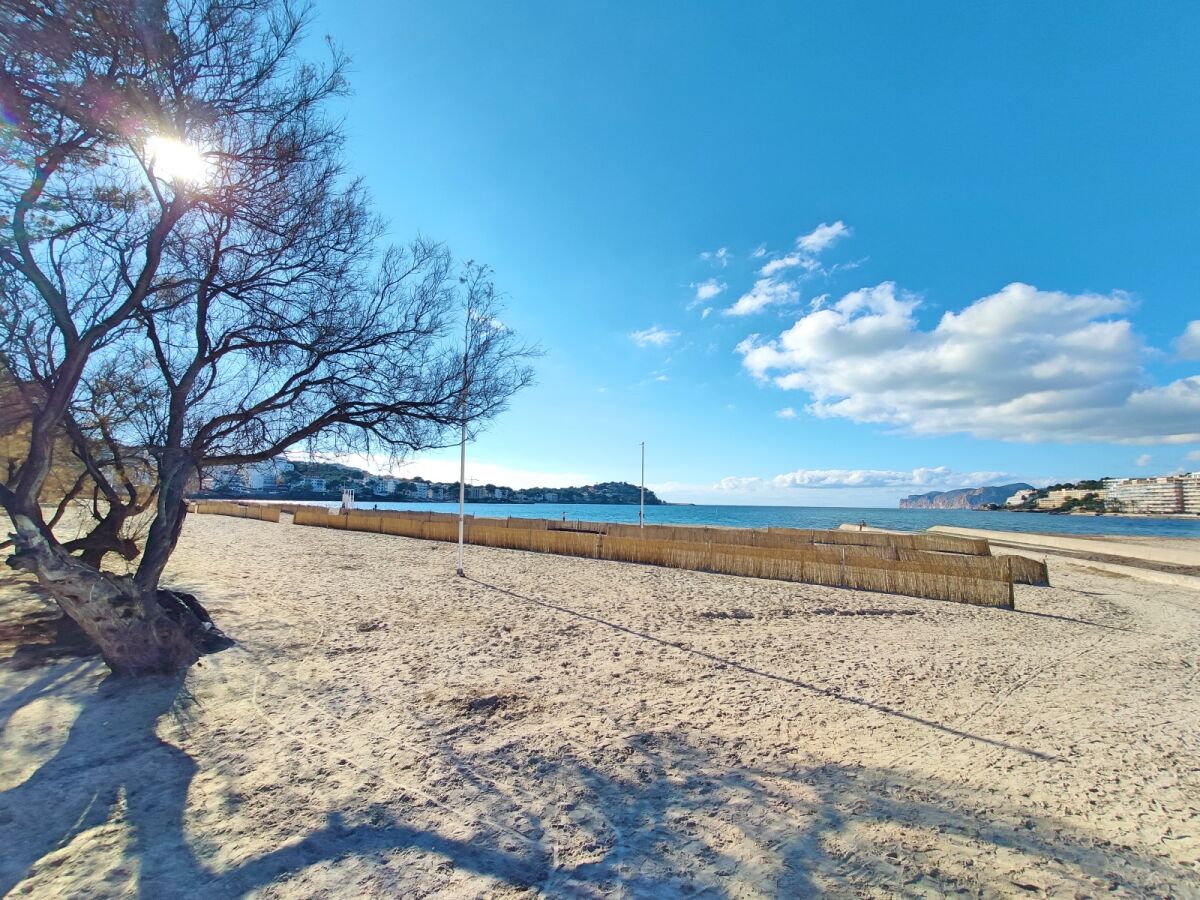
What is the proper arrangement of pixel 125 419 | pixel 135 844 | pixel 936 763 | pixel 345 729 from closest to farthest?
pixel 135 844
pixel 936 763
pixel 345 729
pixel 125 419

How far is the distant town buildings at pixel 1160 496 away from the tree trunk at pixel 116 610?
13322 centimetres

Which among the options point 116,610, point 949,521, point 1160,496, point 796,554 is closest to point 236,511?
point 116,610

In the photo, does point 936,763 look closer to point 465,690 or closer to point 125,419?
point 465,690

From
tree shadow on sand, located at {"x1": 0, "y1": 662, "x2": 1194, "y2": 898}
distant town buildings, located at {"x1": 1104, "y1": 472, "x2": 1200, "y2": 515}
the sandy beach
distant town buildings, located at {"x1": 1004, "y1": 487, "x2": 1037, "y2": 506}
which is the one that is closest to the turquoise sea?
distant town buildings, located at {"x1": 1104, "y1": 472, "x2": 1200, "y2": 515}

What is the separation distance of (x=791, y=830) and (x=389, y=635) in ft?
19.2

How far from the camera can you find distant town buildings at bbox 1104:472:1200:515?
95625 mm

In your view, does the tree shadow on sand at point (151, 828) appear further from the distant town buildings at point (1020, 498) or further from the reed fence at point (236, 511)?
the distant town buildings at point (1020, 498)

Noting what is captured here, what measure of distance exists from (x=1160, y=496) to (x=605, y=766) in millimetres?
141735

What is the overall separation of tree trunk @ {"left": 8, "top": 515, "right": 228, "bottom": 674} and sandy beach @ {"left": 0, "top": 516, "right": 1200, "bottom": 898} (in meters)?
0.28

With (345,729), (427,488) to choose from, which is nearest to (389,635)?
(345,729)

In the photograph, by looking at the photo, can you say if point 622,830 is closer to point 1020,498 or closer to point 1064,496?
point 1064,496

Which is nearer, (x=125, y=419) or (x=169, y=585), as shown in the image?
(x=125, y=419)

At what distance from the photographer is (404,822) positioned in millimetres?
3045

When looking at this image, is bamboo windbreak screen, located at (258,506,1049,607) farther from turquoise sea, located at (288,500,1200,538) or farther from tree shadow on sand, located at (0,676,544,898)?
turquoise sea, located at (288,500,1200,538)
